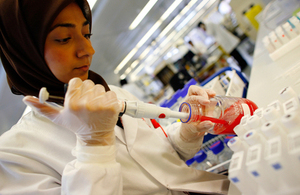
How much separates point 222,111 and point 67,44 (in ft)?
2.85

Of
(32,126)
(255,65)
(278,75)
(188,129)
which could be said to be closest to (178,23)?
(255,65)

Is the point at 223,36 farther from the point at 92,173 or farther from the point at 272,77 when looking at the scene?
the point at 92,173

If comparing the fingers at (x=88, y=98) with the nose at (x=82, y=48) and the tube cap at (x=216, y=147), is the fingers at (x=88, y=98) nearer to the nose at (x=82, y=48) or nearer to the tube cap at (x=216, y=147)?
the nose at (x=82, y=48)

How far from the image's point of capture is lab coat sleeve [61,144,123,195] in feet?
2.11

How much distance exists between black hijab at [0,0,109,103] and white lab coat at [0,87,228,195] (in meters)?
0.21

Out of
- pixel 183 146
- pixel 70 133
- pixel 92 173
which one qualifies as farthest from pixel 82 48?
pixel 183 146

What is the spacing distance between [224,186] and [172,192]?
0.91ft

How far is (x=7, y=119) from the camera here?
1.72 metres

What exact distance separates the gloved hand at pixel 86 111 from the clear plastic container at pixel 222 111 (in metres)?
0.37

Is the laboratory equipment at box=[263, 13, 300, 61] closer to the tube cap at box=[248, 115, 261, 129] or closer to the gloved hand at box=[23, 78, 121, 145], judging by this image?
the tube cap at box=[248, 115, 261, 129]

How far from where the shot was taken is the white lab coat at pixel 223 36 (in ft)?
11.0

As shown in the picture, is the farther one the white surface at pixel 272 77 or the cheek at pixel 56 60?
the white surface at pixel 272 77

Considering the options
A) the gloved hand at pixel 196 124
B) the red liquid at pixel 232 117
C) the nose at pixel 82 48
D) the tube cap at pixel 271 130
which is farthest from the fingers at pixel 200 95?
the nose at pixel 82 48

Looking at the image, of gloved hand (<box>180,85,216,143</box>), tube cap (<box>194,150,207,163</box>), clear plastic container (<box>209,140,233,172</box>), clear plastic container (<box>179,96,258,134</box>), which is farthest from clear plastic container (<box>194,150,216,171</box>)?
clear plastic container (<box>179,96,258,134</box>)
